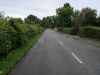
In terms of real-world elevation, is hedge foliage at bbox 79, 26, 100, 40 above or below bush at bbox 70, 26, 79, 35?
above

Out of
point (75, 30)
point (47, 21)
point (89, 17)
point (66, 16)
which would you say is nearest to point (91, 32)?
point (89, 17)

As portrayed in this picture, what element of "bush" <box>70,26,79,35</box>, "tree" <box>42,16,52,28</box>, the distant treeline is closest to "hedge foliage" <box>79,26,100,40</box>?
the distant treeline

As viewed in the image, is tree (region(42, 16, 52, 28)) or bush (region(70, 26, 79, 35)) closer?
bush (region(70, 26, 79, 35))

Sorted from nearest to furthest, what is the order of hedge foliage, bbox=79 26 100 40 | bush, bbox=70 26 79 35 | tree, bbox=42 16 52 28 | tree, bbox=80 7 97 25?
hedge foliage, bbox=79 26 100 40 < tree, bbox=80 7 97 25 < bush, bbox=70 26 79 35 < tree, bbox=42 16 52 28

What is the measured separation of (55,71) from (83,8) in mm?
54923

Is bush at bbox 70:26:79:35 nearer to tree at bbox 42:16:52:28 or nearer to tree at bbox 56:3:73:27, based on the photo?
tree at bbox 56:3:73:27

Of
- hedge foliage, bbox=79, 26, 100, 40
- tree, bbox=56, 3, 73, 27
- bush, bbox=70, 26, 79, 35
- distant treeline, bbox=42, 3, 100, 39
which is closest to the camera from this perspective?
hedge foliage, bbox=79, 26, 100, 40

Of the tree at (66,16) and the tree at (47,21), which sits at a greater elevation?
the tree at (66,16)

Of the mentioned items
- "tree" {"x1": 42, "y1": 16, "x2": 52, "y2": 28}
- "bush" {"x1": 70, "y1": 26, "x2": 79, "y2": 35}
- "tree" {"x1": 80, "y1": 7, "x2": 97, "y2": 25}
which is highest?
"tree" {"x1": 80, "y1": 7, "x2": 97, "y2": 25}

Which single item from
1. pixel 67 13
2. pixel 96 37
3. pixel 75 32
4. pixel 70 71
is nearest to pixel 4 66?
pixel 70 71

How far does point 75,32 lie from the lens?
62.9m

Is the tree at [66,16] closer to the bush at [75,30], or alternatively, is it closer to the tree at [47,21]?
the bush at [75,30]

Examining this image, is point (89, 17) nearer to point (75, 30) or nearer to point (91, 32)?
point (75, 30)

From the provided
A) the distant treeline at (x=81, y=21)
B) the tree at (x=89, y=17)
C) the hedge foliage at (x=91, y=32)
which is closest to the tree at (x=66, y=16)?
the distant treeline at (x=81, y=21)
